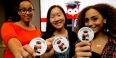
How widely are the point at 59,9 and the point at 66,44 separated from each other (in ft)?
3.43

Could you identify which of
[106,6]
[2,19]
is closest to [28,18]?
[106,6]

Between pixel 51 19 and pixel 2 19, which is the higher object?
pixel 51 19

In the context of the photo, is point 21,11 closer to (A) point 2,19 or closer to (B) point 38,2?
(B) point 38,2

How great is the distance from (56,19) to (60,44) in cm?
90

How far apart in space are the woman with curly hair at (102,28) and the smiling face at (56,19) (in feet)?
1.04

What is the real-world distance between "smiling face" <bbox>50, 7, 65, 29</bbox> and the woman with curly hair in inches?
12.5

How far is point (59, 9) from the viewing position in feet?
6.13

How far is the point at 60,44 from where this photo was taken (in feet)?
2.87

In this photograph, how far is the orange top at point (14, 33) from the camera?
114cm

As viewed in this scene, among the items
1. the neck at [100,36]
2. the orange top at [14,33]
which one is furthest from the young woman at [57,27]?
the neck at [100,36]

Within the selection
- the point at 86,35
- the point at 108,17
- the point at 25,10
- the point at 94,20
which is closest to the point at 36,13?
the point at 25,10

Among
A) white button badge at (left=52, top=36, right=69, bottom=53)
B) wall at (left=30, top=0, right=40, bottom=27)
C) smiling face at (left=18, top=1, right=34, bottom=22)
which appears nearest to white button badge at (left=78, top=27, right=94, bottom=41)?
white button badge at (left=52, top=36, right=69, bottom=53)

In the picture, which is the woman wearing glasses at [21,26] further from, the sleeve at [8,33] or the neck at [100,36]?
the neck at [100,36]

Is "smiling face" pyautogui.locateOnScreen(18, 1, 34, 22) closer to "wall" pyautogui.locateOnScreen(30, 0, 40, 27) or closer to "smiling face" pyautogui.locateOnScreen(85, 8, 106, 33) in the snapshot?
"smiling face" pyautogui.locateOnScreen(85, 8, 106, 33)
